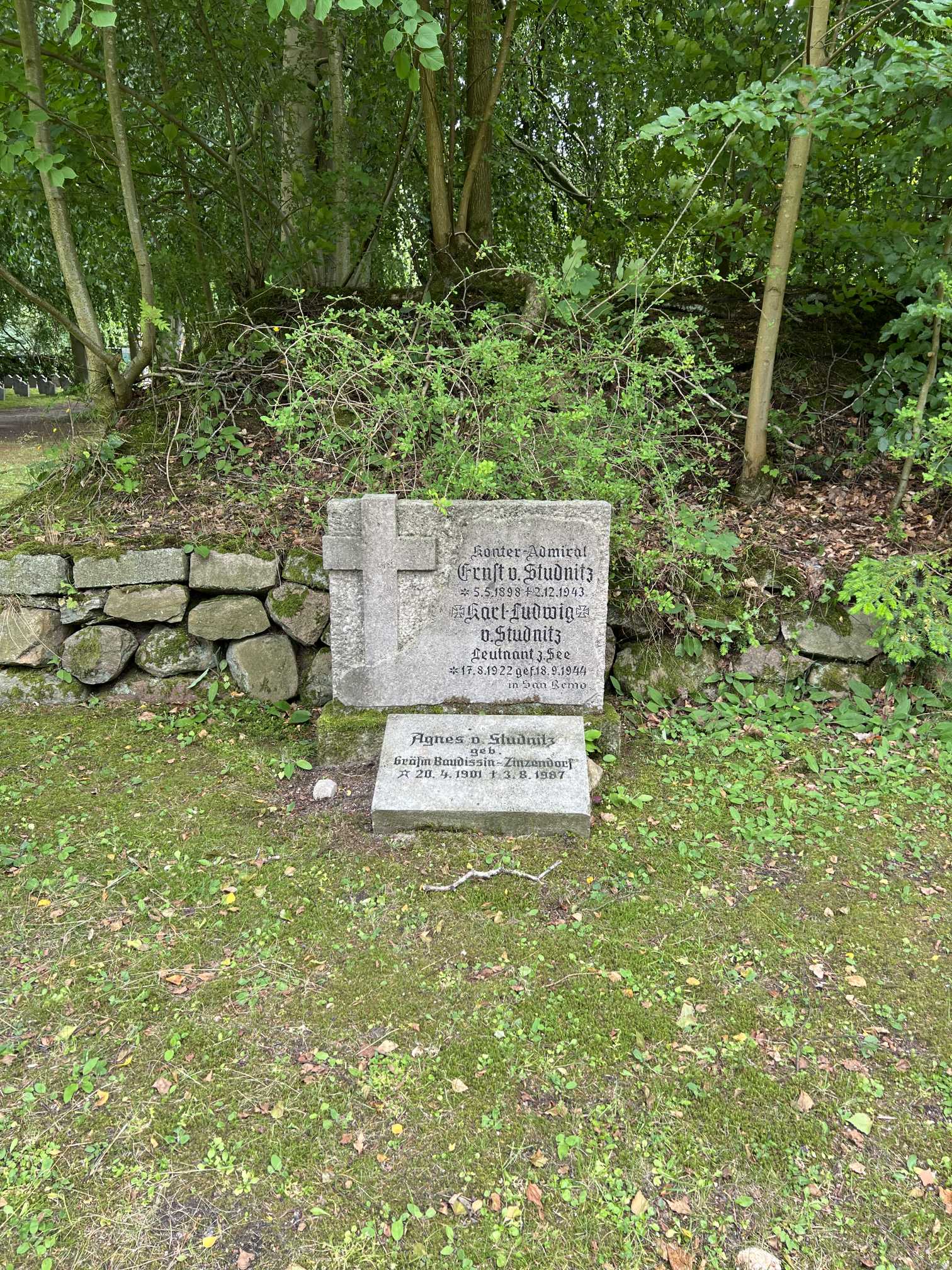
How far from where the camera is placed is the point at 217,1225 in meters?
1.94

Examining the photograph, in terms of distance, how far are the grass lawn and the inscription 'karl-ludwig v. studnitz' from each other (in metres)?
0.59

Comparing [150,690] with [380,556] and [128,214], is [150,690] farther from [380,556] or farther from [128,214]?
[128,214]

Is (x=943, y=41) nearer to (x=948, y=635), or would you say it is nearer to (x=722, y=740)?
(x=948, y=635)

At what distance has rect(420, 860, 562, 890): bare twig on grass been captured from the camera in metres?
3.09

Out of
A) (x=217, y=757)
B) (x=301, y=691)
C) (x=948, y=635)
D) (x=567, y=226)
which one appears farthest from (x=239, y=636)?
(x=567, y=226)

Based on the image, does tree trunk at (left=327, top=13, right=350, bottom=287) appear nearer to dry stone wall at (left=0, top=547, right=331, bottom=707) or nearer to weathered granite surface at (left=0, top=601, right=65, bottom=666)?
dry stone wall at (left=0, top=547, right=331, bottom=707)

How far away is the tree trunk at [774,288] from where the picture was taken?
4.38 metres

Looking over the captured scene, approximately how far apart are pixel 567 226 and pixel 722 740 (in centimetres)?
684

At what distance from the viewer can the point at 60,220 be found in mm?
4957

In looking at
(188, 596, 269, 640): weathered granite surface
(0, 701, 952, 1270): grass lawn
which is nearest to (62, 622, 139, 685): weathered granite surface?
(188, 596, 269, 640): weathered granite surface

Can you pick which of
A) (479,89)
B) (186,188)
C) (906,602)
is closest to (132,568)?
(186,188)

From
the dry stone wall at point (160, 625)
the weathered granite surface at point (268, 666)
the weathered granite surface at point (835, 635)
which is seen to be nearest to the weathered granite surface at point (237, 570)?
the dry stone wall at point (160, 625)

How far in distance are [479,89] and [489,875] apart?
594cm

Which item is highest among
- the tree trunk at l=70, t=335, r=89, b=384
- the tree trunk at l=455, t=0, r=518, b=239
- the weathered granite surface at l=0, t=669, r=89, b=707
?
the tree trunk at l=455, t=0, r=518, b=239
